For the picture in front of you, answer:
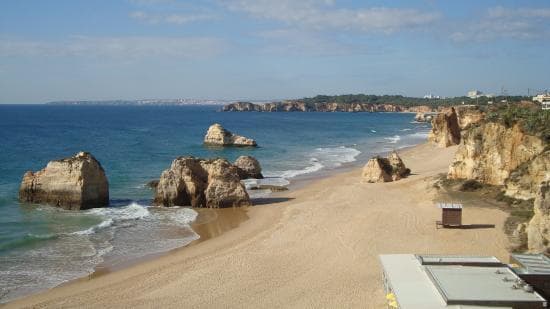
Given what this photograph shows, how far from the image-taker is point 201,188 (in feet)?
96.1

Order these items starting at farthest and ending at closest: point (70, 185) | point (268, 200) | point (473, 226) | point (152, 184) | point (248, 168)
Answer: point (248, 168) < point (152, 184) < point (268, 200) < point (70, 185) < point (473, 226)

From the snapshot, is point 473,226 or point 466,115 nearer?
point 473,226

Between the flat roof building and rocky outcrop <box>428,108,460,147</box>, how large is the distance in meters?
42.9

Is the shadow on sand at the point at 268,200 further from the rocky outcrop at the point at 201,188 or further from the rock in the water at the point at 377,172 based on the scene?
the rock in the water at the point at 377,172

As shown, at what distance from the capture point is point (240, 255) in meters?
19.5

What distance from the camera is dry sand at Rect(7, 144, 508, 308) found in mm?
15477

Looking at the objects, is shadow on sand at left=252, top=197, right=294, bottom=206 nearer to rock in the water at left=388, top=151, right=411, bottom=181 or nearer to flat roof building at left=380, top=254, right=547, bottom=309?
A: rock in the water at left=388, top=151, right=411, bottom=181

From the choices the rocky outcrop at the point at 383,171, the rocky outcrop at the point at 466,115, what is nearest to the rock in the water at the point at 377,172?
the rocky outcrop at the point at 383,171

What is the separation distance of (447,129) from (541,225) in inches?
1589

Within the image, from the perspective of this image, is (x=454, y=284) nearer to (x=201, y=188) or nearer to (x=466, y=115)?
(x=201, y=188)

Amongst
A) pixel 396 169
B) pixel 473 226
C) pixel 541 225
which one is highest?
pixel 541 225

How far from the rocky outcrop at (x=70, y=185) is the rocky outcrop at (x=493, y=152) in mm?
18311

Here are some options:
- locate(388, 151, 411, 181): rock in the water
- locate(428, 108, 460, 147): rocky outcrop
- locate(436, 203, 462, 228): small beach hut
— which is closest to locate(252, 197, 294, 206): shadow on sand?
locate(388, 151, 411, 181): rock in the water

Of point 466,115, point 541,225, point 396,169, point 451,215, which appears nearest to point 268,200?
point 396,169
